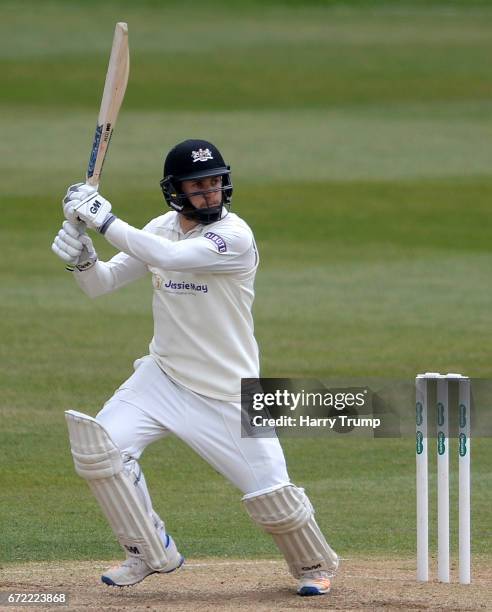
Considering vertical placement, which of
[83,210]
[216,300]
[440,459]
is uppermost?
[83,210]

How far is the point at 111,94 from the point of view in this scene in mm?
6086

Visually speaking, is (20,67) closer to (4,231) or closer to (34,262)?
(4,231)

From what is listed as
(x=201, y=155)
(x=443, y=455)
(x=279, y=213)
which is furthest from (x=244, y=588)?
(x=279, y=213)

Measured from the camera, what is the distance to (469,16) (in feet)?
132

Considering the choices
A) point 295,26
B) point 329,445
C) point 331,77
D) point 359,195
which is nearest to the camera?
point 329,445

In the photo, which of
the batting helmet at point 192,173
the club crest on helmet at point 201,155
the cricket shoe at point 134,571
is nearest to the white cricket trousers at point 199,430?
the cricket shoe at point 134,571

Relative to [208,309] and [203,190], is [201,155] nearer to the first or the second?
[203,190]

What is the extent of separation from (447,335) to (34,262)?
5.42 m

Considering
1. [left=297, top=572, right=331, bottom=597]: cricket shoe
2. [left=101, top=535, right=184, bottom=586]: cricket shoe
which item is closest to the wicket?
[left=297, top=572, right=331, bottom=597]: cricket shoe

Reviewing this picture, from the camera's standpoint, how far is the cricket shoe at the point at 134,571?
5.88 metres

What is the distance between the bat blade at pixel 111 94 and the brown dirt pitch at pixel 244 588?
5.68 ft

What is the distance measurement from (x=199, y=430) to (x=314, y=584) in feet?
2.63

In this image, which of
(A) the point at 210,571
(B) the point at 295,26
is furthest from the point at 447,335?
(B) the point at 295,26

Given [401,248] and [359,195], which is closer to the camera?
[401,248]
